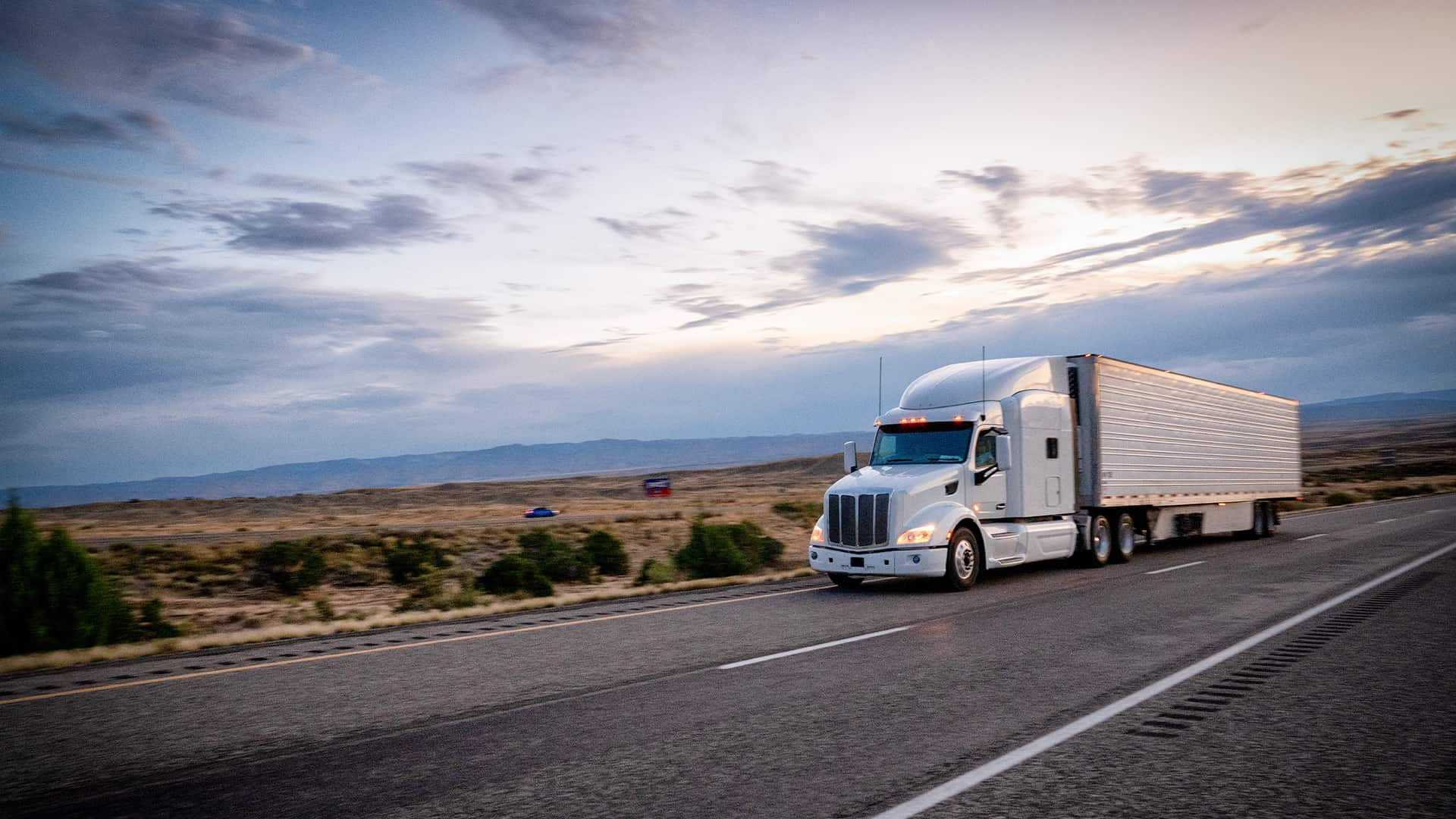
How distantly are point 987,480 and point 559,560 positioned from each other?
13.1 metres

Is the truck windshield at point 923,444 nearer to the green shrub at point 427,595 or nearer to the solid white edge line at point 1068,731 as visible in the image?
the solid white edge line at point 1068,731

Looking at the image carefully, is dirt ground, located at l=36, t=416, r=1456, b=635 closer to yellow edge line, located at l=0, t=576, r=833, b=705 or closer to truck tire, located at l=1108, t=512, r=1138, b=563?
yellow edge line, located at l=0, t=576, r=833, b=705

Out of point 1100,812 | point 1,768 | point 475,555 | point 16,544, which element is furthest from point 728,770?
point 475,555

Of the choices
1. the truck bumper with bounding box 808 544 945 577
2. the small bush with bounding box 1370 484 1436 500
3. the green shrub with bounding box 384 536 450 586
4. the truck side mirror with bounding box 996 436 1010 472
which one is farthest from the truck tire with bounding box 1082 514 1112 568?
the small bush with bounding box 1370 484 1436 500

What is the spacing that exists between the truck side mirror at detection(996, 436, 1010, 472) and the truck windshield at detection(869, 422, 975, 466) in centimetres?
46

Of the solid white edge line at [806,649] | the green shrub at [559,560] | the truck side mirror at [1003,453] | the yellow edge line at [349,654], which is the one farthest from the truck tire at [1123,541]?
the green shrub at [559,560]

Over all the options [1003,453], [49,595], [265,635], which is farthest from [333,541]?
[1003,453]

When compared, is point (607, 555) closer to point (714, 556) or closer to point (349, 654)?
point (714, 556)

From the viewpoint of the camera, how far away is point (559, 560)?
25.0 meters

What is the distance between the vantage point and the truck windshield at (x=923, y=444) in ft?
51.5

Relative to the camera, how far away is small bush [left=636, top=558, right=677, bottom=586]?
20672 millimetres

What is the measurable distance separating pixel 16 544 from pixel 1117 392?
18742 millimetres

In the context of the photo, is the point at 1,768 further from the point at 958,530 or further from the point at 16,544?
the point at 958,530

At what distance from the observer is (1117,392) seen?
19031 mm
